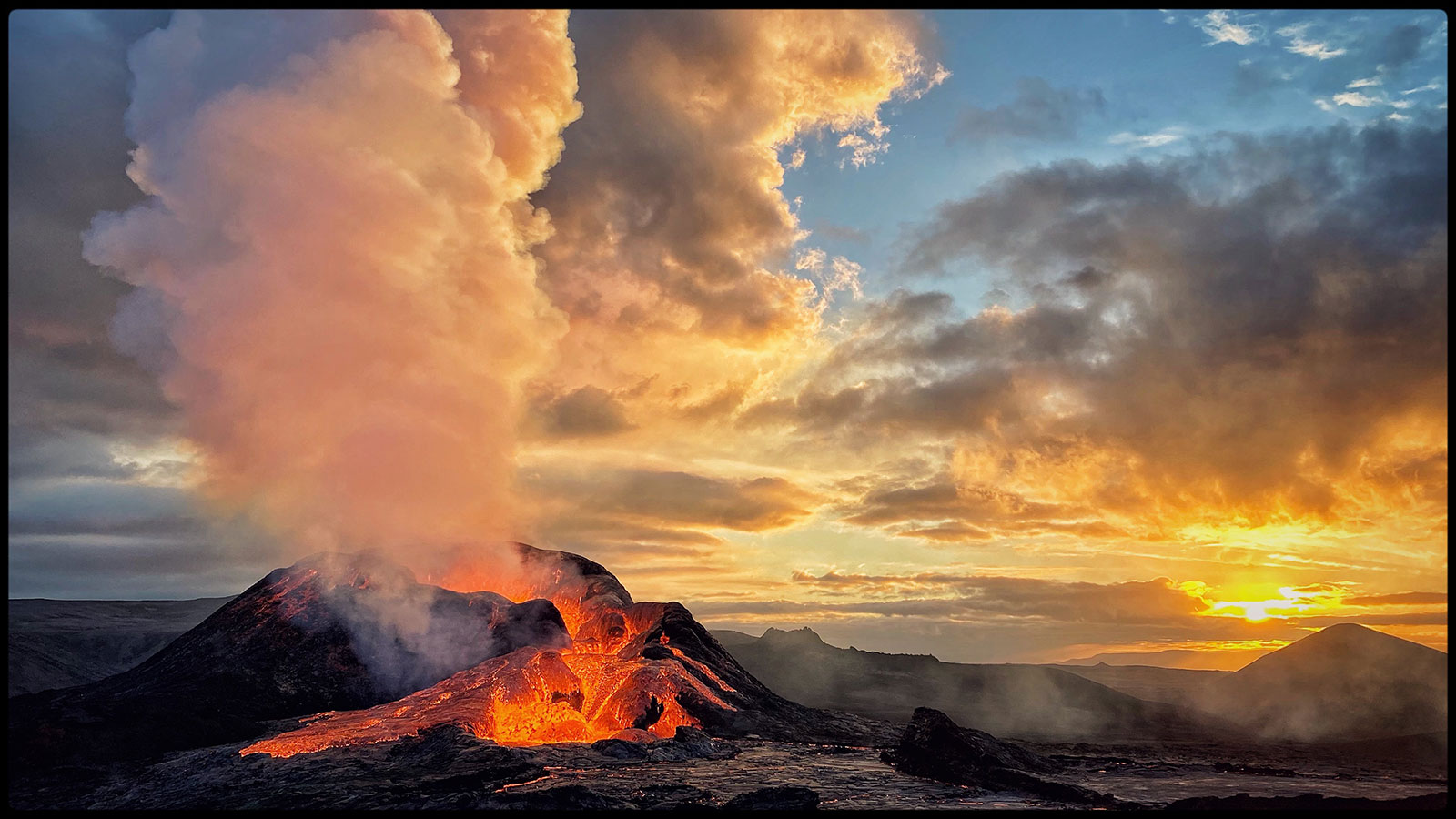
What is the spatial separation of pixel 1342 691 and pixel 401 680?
131588mm

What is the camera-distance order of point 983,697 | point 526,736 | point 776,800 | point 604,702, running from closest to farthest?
point 776,800 → point 526,736 → point 604,702 → point 983,697

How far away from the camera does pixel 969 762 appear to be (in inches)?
2078

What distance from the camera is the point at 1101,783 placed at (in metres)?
53.6

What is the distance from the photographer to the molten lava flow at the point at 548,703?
186 ft

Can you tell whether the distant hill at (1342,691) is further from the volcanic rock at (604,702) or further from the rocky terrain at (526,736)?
the volcanic rock at (604,702)

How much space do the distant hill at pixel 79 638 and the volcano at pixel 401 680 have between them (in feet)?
146

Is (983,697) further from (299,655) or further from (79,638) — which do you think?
(79,638)

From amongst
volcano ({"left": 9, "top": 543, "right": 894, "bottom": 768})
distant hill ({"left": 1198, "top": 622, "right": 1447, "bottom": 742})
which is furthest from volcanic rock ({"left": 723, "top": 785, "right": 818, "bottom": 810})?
distant hill ({"left": 1198, "top": 622, "right": 1447, "bottom": 742})

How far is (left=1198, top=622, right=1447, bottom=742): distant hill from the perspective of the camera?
379ft

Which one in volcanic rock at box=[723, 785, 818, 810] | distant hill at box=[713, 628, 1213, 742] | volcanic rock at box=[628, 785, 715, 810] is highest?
volcanic rock at box=[723, 785, 818, 810]

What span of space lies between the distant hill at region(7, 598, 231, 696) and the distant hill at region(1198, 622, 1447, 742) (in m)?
153

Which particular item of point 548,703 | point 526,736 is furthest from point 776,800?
point 548,703

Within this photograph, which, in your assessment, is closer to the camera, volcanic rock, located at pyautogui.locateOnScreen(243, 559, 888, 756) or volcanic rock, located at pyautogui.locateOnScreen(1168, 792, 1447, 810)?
volcanic rock, located at pyautogui.locateOnScreen(1168, 792, 1447, 810)

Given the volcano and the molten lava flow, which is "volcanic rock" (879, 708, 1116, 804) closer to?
the volcano
